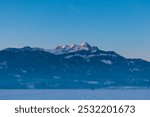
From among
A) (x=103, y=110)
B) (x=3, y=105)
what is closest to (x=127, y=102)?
(x=103, y=110)

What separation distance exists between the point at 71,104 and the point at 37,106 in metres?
1.94

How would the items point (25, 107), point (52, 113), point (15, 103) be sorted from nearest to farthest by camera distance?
point (52, 113) < point (25, 107) < point (15, 103)

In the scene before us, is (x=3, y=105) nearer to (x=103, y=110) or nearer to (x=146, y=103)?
(x=103, y=110)

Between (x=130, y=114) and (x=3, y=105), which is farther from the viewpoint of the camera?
(x=3, y=105)

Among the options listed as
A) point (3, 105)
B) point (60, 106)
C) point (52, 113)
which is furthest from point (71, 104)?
point (3, 105)

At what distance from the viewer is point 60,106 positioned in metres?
24.6

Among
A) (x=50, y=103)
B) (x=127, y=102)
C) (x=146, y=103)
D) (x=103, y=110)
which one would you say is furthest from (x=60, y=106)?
(x=146, y=103)

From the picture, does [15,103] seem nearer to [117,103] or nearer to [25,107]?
[25,107]

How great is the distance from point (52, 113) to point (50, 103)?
1.78 metres

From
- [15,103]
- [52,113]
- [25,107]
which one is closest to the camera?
[52,113]

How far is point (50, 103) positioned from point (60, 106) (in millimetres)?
591

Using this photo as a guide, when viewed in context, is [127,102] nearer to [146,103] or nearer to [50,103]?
[146,103]

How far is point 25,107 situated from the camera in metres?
24.6

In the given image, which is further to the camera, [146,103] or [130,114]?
[146,103]
